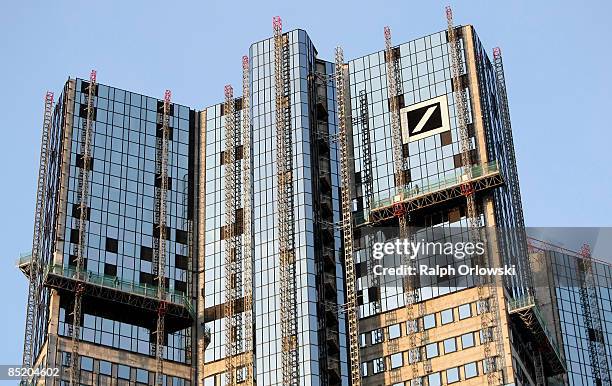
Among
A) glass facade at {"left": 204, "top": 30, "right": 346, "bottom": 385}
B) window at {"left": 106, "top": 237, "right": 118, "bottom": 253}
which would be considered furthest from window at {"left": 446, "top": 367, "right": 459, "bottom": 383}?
window at {"left": 106, "top": 237, "right": 118, "bottom": 253}

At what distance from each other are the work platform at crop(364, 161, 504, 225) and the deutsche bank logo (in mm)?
7485

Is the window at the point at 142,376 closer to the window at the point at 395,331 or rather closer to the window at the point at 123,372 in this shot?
the window at the point at 123,372

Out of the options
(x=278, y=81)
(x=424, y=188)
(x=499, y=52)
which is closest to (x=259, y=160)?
(x=278, y=81)

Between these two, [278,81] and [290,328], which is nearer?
[290,328]

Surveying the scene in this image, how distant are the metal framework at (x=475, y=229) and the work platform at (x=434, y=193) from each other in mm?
672

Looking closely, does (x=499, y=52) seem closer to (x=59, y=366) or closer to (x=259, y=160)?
(x=259, y=160)

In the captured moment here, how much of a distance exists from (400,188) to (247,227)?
2054 cm

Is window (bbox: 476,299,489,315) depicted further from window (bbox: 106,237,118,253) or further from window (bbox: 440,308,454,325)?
window (bbox: 106,237,118,253)

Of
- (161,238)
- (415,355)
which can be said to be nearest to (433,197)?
(415,355)

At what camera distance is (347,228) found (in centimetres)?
16188

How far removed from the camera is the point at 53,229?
533 ft

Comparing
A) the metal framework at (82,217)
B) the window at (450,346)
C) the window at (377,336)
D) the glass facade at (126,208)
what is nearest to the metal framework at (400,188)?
the window at (377,336)

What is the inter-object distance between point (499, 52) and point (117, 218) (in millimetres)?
56432

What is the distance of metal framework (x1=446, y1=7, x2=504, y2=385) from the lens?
478 ft
